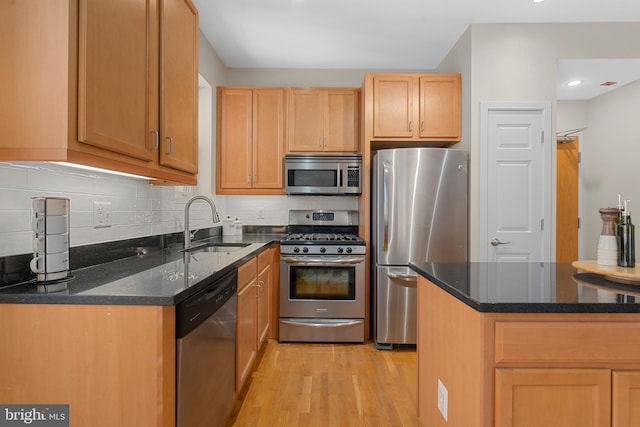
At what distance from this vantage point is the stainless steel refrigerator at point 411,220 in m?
2.86

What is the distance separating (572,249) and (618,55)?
219cm

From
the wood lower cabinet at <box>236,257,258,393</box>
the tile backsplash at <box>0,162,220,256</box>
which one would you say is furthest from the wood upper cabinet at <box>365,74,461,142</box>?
the tile backsplash at <box>0,162,220,256</box>

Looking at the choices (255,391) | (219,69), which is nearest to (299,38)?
(219,69)

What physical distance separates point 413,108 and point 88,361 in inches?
117

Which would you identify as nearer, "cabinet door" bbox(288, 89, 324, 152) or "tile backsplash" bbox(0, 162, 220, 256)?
"tile backsplash" bbox(0, 162, 220, 256)

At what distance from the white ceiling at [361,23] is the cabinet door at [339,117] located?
39cm

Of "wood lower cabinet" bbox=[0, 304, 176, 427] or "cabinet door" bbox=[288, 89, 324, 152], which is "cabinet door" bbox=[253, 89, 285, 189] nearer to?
"cabinet door" bbox=[288, 89, 324, 152]

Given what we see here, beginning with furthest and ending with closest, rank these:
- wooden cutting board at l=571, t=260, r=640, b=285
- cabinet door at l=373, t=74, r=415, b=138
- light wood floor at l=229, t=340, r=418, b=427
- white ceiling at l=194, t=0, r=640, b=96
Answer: cabinet door at l=373, t=74, r=415, b=138 → white ceiling at l=194, t=0, r=640, b=96 → light wood floor at l=229, t=340, r=418, b=427 → wooden cutting board at l=571, t=260, r=640, b=285

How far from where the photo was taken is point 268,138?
11.2 feet

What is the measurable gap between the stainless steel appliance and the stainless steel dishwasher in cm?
118

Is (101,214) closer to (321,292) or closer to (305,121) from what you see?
(321,292)

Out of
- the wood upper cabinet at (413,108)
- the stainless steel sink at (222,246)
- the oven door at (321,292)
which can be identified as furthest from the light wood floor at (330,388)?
the wood upper cabinet at (413,108)

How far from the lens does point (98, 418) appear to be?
3.52 feet

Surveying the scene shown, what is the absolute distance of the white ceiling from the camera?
8.39ft
